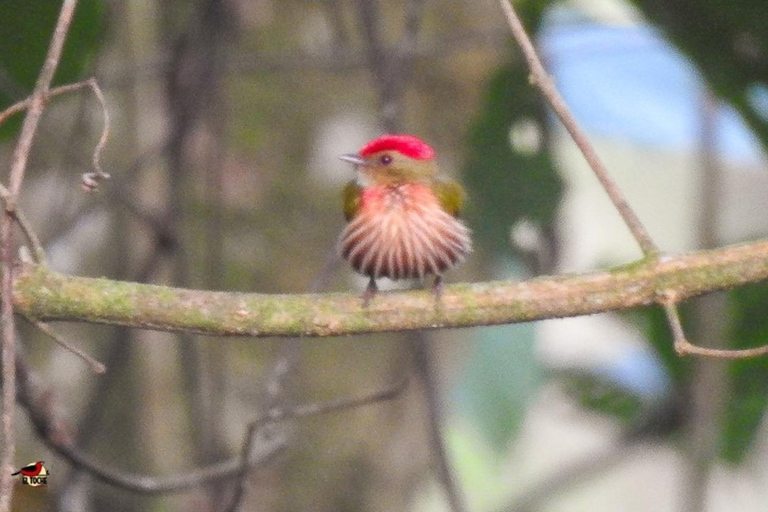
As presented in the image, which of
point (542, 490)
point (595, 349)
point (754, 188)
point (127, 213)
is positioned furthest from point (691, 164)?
point (127, 213)

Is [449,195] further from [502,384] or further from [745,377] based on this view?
[745,377]

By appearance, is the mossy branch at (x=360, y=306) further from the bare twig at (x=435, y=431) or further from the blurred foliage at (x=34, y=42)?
the blurred foliage at (x=34, y=42)

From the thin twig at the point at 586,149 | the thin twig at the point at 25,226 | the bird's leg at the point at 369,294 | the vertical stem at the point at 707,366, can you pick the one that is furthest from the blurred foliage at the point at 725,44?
the thin twig at the point at 25,226

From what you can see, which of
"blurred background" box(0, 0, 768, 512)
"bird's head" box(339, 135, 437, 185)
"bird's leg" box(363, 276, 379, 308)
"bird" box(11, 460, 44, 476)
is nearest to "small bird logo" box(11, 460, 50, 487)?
"bird" box(11, 460, 44, 476)

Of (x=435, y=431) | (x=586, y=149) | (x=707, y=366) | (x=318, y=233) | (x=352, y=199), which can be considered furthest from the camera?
(x=318, y=233)

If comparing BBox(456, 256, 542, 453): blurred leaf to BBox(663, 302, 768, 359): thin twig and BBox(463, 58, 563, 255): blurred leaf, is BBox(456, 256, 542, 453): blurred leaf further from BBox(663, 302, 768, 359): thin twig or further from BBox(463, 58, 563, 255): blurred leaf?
BBox(663, 302, 768, 359): thin twig

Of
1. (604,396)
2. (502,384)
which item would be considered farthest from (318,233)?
(604,396)
